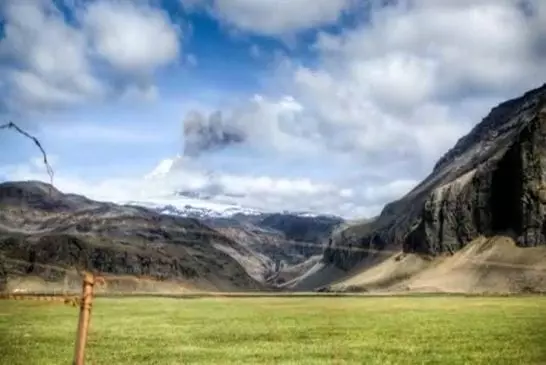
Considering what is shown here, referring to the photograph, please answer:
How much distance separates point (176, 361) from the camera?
2905 centimetres

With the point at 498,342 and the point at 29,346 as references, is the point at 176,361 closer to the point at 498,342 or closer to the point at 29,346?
the point at 29,346

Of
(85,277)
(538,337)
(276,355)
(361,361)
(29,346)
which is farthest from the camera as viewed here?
(538,337)

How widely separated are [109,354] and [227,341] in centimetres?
1002

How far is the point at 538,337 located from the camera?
38875mm

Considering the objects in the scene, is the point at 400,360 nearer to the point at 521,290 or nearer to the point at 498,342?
the point at 498,342

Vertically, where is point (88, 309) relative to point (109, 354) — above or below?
above

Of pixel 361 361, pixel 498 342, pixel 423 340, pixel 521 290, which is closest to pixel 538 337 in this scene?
pixel 498 342

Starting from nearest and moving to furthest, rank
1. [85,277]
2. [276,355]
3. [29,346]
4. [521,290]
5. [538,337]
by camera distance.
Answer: [85,277]
[276,355]
[29,346]
[538,337]
[521,290]

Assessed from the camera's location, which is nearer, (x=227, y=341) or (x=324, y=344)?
(x=324, y=344)

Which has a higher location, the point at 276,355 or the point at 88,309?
the point at 88,309

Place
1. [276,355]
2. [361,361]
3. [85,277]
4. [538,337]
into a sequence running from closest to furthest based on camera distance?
[85,277] → [361,361] → [276,355] → [538,337]

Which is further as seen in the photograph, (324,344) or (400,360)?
(324,344)

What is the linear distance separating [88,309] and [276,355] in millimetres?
19653

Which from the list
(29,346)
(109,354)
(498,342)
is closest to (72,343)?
(29,346)
